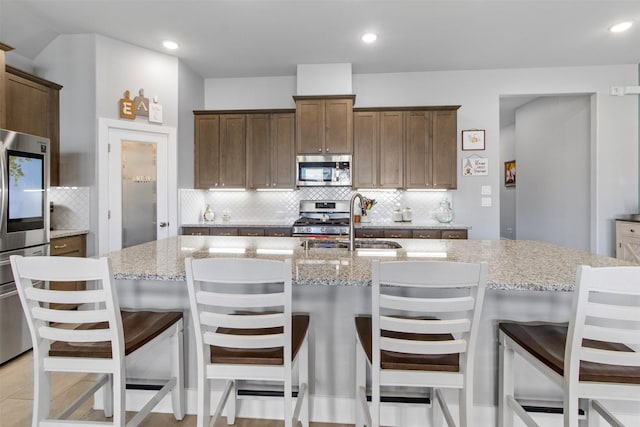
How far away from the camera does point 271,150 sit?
438 centimetres

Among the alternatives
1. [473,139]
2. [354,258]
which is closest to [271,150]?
[473,139]

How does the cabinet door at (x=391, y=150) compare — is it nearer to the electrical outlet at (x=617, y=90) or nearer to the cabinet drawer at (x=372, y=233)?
the cabinet drawer at (x=372, y=233)

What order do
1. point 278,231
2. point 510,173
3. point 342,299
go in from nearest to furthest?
point 342,299, point 278,231, point 510,173

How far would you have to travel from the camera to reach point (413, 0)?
2.86 meters

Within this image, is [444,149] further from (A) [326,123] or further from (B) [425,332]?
(B) [425,332]

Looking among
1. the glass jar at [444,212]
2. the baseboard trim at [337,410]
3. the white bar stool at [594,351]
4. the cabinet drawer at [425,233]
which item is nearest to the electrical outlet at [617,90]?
the glass jar at [444,212]

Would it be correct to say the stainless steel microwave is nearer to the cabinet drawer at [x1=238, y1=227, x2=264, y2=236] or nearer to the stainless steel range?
the stainless steel range

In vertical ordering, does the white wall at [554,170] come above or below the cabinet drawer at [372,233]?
above

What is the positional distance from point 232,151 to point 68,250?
2.18m

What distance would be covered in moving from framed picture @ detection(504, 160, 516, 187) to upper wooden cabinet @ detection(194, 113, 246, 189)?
5.81 meters

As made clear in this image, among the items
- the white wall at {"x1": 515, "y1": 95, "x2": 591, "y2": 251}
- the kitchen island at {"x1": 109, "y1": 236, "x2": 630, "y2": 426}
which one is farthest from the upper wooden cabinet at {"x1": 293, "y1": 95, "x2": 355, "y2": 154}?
the white wall at {"x1": 515, "y1": 95, "x2": 591, "y2": 251}

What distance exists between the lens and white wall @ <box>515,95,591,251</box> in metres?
4.58

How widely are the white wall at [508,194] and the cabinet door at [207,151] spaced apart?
6038 millimetres

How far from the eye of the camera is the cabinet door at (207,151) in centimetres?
442
